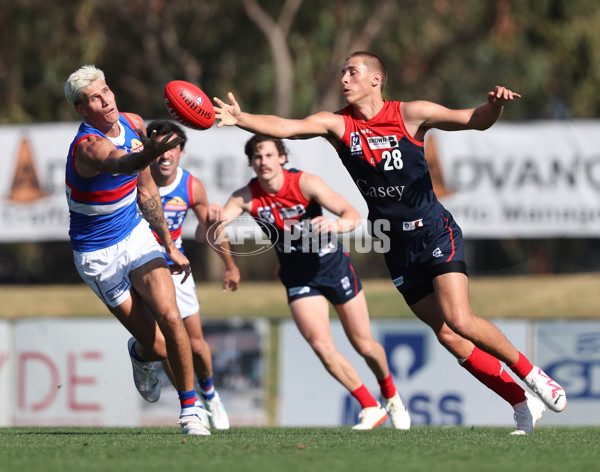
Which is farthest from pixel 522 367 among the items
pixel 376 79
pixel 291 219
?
pixel 291 219

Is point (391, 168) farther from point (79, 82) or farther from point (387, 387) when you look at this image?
point (387, 387)

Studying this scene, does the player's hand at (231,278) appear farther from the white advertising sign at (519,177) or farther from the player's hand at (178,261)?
the white advertising sign at (519,177)

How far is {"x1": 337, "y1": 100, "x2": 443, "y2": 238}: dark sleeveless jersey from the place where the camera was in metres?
6.64

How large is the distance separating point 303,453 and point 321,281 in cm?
279

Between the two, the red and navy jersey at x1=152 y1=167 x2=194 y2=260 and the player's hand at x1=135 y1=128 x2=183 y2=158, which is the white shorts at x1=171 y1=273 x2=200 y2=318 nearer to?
the red and navy jersey at x1=152 y1=167 x2=194 y2=260

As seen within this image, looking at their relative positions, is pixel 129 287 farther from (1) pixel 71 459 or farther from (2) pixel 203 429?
(1) pixel 71 459

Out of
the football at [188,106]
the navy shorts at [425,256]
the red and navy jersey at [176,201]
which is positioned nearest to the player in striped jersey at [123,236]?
the football at [188,106]

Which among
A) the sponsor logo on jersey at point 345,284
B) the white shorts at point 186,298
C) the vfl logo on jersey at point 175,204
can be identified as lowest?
the white shorts at point 186,298

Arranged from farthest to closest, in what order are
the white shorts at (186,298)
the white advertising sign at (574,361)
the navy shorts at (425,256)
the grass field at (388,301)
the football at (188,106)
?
the grass field at (388,301), the white advertising sign at (574,361), the white shorts at (186,298), the navy shorts at (425,256), the football at (188,106)

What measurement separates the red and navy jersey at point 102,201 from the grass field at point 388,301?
8.77m

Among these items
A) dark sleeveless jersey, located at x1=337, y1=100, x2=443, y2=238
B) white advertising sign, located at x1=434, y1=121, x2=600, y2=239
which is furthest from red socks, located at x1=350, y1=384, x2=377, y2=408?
white advertising sign, located at x1=434, y1=121, x2=600, y2=239

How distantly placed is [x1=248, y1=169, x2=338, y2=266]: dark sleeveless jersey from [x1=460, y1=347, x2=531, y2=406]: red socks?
5.98 feet

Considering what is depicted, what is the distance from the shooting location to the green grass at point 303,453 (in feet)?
16.3

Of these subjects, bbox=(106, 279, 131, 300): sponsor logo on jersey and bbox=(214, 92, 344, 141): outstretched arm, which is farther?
bbox=(106, 279, 131, 300): sponsor logo on jersey
